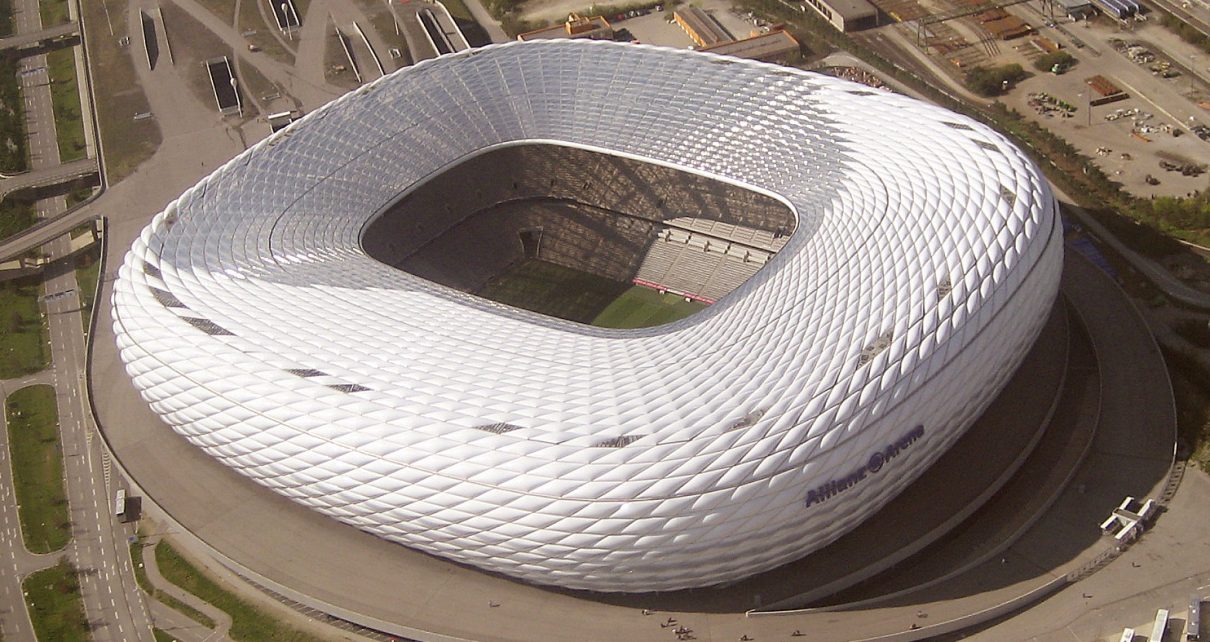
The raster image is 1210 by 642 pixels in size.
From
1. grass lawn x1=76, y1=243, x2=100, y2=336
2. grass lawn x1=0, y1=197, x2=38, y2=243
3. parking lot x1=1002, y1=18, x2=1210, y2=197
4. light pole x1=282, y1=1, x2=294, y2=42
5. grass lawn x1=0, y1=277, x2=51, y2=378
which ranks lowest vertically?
grass lawn x1=0, y1=277, x2=51, y2=378

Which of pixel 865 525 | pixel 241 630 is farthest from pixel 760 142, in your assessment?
pixel 241 630

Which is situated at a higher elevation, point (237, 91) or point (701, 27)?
point (701, 27)

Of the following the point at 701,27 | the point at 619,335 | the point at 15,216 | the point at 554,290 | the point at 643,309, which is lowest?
the point at 643,309

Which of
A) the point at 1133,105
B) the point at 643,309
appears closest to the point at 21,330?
the point at 643,309

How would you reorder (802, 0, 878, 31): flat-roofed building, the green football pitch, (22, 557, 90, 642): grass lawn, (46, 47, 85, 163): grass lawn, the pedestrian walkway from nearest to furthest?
the pedestrian walkway, (22, 557, 90, 642): grass lawn, the green football pitch, (46, 47, 85, 163): grass lawn, (802, 0, 878, 31): flat-roofed building

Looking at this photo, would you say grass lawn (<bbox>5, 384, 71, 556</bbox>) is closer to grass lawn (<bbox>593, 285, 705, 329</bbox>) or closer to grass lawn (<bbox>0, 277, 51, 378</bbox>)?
grass lawn (<bbox>0, 277, 51, 378</bbox>)

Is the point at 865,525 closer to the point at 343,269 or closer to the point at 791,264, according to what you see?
the point at 791,264

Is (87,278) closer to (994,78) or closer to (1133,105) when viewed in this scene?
(994,78)

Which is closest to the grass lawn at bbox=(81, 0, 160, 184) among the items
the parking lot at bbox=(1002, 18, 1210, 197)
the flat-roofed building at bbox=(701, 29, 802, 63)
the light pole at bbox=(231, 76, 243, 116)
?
the light pole at bbox=(231, 76, 243, 116)
